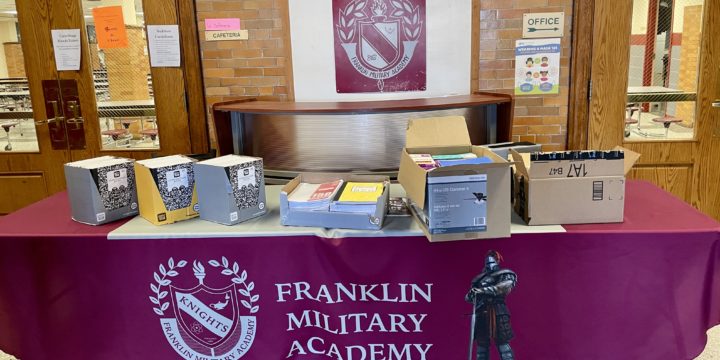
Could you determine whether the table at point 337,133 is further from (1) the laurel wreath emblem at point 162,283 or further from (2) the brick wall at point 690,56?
(2) the brick wall at point 690,56

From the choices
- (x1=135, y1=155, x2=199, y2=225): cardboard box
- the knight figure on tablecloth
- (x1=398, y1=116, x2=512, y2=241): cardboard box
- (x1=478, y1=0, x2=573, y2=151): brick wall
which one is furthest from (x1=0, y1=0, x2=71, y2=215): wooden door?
the knight figure on tablecloth

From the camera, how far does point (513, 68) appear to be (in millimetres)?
3551

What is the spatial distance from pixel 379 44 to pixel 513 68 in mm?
907

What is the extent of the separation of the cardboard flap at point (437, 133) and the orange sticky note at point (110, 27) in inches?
98.0

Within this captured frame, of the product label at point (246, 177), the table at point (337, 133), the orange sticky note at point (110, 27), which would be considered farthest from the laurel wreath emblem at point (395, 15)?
the product label at point (246, 177)

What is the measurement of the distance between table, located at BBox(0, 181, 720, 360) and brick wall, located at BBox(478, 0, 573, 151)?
173 centimetres

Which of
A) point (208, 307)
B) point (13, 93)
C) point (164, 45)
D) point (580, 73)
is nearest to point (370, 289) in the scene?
point (208, 307)

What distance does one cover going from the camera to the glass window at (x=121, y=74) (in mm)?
3646

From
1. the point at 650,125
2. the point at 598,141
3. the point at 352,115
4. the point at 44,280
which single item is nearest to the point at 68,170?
the point at 44,280

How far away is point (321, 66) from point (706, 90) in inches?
98.7

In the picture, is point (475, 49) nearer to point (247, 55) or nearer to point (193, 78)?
point (247, 55)

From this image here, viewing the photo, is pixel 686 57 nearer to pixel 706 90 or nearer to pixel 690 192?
pixel 706 90

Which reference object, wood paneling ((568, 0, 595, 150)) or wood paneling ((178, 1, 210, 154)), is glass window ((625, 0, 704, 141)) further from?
wood paneling ((178, 1, 210, 154))

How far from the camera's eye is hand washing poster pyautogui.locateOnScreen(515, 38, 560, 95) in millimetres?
3506
